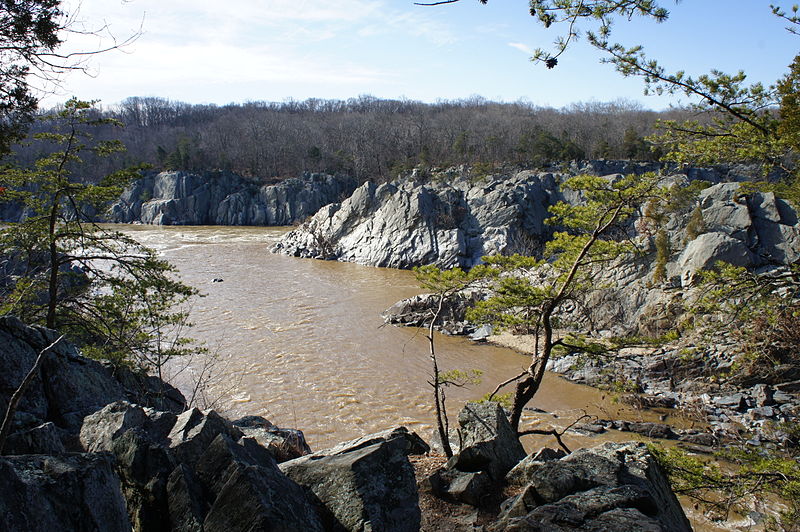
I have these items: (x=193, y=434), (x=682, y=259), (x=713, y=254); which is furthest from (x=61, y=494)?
(x=682, y=259)

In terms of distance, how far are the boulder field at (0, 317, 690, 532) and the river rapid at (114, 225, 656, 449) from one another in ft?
19.0

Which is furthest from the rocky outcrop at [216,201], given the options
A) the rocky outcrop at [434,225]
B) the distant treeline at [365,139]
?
the rocky outcrop at [434,225]

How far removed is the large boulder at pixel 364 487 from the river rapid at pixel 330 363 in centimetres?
642

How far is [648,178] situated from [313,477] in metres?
5.84

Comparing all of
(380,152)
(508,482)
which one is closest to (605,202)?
(508,482)

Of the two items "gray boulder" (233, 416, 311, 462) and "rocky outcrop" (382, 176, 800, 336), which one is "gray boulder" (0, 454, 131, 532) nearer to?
"gray boulder" (233, 416, 311, 462)

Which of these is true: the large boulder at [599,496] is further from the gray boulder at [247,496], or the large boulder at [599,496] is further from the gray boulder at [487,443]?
the gray boulder at [247,496]

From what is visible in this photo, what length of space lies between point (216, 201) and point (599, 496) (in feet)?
246

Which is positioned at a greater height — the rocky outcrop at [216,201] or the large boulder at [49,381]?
the rocky outcrop at [216,201]

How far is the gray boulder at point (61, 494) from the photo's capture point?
261 centimetres

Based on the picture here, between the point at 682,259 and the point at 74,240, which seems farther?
the point at 682,259

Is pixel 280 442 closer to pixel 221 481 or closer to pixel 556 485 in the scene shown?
pixel 221 481

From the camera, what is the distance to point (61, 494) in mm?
2852

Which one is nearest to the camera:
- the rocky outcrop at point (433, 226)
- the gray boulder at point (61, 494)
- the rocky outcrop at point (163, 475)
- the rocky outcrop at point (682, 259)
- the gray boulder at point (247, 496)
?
the gray boulder at point (61, 494)
